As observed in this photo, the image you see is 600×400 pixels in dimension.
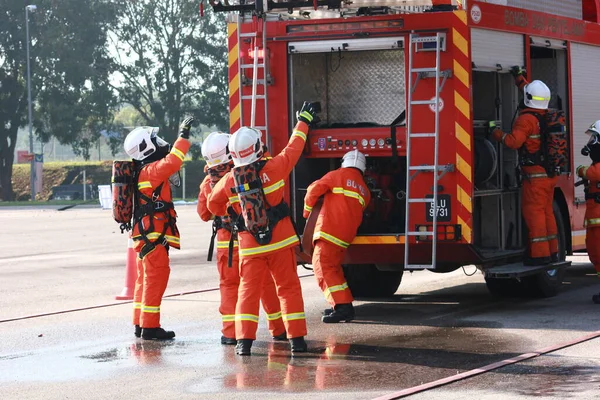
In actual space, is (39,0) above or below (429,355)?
above

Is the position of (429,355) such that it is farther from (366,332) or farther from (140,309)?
(140,309)

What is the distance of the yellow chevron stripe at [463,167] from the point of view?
404 inches

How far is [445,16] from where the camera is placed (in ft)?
33.6

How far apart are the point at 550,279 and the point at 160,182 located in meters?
4.16

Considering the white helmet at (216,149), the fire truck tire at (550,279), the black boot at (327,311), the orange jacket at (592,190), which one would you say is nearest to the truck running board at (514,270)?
the fire truck tire at (550,279)

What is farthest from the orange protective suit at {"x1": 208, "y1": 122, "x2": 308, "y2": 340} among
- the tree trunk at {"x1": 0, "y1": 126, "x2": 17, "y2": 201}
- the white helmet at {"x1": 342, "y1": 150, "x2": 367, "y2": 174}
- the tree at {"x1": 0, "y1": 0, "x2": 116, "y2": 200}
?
the tree trunk at {"x1": 0, "y1": 126, "x2": 17, "y2": 201}

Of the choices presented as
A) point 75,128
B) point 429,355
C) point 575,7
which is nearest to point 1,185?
point 75,128

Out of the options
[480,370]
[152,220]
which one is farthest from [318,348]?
[152,220]

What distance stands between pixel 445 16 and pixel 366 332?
9.29 ft

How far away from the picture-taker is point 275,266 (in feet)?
29.3

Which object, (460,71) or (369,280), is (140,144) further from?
(369,280)

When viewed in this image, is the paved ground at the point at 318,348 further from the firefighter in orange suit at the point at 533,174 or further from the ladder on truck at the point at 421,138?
the ladder on truck at the point at 421,138

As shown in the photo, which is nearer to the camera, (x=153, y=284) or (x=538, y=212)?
(x=153, y=284)

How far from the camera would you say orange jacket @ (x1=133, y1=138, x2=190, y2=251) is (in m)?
9.75
